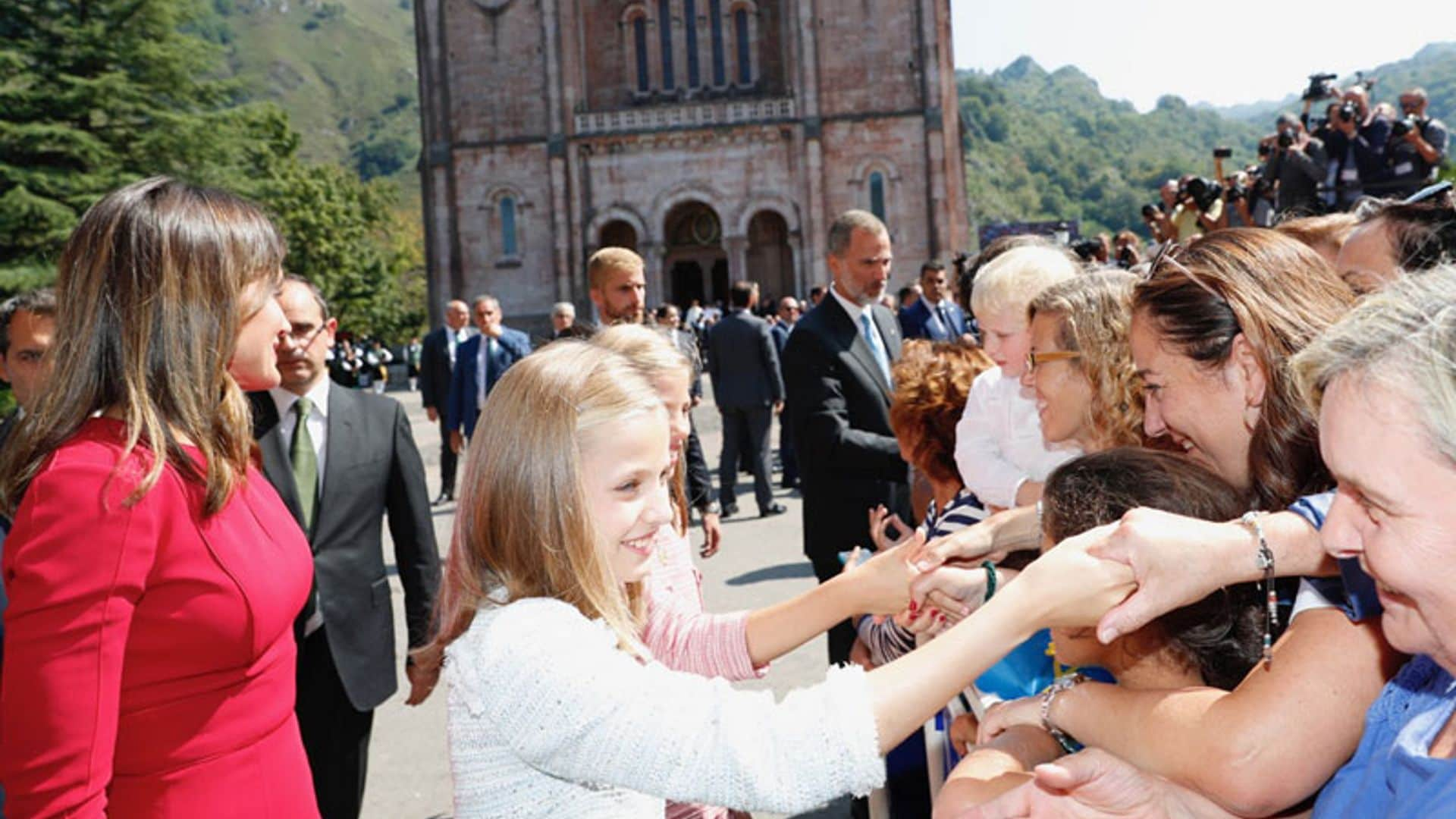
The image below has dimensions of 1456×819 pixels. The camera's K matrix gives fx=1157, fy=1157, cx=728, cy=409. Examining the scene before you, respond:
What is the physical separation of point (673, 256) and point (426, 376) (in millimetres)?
26397

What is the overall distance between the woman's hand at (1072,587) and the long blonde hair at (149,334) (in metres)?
1.50

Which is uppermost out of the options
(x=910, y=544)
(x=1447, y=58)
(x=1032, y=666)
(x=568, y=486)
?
(x=1447, y=58)

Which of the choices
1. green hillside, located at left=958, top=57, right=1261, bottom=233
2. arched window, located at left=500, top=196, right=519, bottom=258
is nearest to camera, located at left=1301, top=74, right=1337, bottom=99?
arched window, located at left=500, top=196, right=519, bottom=258

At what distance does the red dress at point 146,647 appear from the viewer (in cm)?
190

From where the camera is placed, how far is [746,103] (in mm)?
35000

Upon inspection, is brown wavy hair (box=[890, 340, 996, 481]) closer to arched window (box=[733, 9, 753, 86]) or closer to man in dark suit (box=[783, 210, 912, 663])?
man in dark suit (box=[783, 210, 912, 663])

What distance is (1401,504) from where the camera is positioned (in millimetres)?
1312

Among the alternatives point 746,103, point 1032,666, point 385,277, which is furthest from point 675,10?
point 1032,666

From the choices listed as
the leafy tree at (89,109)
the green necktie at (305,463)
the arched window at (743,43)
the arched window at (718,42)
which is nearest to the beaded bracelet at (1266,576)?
the green necktie at (305,463)

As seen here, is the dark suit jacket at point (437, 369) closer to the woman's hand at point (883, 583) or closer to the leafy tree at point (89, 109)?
the woman's hand at point (883, 583)

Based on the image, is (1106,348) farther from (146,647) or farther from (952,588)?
(146,647)

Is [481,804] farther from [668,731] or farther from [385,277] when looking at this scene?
[385,277]

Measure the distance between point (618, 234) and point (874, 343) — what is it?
105 feet

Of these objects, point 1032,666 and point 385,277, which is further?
point 385,277
